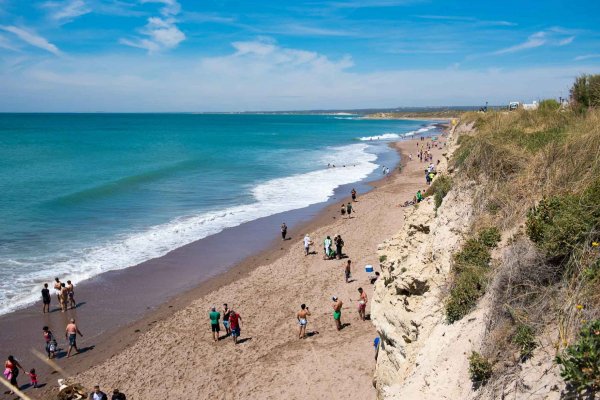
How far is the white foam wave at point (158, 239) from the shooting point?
17.0m

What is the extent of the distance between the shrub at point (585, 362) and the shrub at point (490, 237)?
9.67ft

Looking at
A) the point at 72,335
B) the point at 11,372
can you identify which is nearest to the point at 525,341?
the point at 11,372

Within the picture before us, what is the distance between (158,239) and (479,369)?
19.8 meters

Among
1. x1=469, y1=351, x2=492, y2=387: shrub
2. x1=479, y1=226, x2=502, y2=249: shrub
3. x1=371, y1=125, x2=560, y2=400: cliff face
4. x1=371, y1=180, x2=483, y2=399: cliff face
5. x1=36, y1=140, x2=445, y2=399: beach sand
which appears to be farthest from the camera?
x1=36, y1=140, x2=445, y2=399: beach sand

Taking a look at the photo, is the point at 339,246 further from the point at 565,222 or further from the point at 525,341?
the point at 525,341

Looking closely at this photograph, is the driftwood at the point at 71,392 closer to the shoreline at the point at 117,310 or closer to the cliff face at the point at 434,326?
the shoreline at the point at 117,310

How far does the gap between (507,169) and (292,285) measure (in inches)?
394

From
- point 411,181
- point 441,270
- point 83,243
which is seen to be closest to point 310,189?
point 411,181

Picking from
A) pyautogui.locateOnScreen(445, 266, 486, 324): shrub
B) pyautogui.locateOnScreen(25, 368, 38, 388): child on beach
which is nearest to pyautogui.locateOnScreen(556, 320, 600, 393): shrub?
pyautogui.locateOnScreen(445, 266, 486, 324): shrub

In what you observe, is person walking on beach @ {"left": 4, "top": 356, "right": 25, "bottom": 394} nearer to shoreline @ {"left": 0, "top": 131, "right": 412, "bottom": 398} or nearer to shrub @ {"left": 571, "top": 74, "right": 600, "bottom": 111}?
shoreline @ {"left": 0, "top": 131, "right": 412, "bottom": 398}

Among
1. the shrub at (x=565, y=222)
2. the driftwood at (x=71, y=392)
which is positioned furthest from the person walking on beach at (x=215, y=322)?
the shrub at (x=565, y=222)

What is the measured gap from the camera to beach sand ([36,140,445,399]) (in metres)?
10.4

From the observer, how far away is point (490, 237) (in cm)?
680

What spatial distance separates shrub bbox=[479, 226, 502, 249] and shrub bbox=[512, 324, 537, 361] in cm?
220
